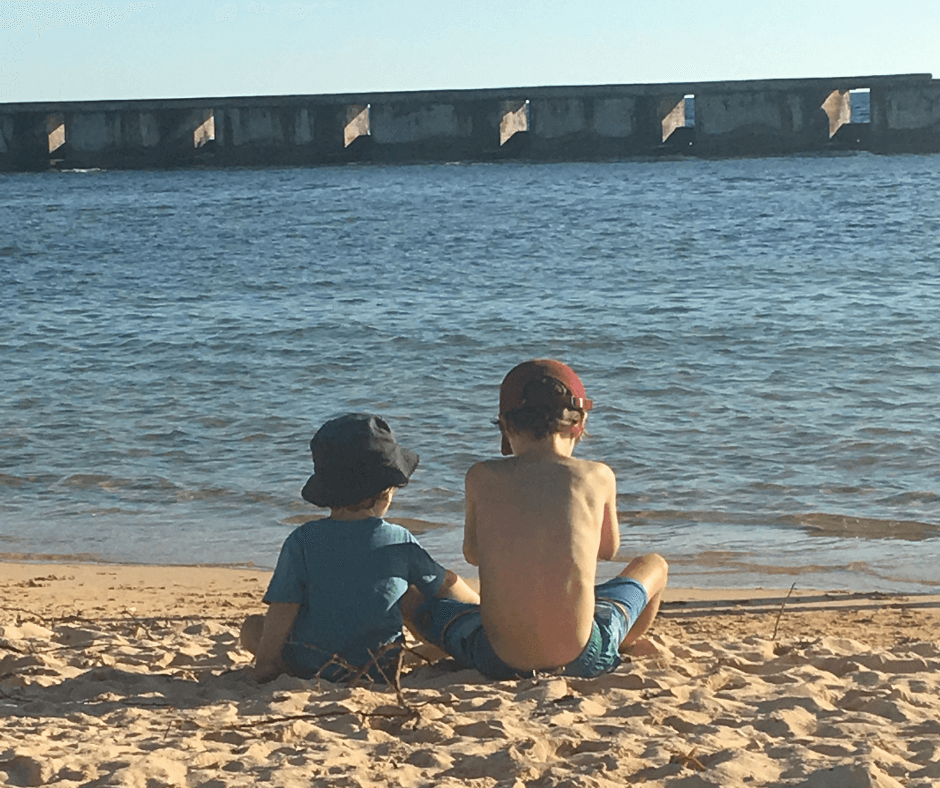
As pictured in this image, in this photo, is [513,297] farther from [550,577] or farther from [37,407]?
[550,577]

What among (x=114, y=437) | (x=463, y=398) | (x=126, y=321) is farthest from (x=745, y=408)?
(x=126, y=321)

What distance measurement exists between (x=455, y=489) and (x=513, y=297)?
863cm

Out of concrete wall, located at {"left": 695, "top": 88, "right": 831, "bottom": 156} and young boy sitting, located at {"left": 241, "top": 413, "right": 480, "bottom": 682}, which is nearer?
young boy sitting, located at {"left": 241, "top": 413, "right": 480, "bottom": 682}

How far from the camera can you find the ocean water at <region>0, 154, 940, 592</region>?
22.5ft

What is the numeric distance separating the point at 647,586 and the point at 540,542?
0.63 m

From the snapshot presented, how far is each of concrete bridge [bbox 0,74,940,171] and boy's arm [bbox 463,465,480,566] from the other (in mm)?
42580

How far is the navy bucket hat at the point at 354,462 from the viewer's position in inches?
143

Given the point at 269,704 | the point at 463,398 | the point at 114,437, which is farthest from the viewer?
the point at 463,398

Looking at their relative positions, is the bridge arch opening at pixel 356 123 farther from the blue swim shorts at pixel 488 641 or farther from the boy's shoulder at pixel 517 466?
the boy's shoulder at pixel 517 466

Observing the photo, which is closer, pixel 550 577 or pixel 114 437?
pixel 550 577

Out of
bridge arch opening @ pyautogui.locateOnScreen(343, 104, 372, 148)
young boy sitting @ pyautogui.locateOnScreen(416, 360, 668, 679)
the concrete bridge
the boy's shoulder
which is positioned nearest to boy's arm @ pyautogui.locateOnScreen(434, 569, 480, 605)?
young boy sitting @ pyautogui.locateOnScreen(416, 360, 668, 679)

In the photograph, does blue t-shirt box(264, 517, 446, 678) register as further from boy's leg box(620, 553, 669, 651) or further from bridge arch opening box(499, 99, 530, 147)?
bridge arch opening box(499, 99, 530, 147)

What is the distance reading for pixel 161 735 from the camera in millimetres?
3322

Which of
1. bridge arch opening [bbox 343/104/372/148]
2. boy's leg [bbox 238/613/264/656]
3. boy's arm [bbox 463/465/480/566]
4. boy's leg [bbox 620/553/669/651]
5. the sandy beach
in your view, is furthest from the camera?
bridge arch opening [bbox 343/104/372/148]
